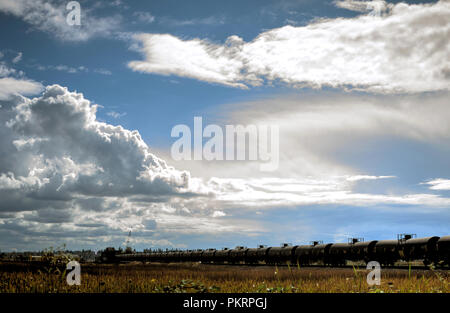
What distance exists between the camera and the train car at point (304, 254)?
5168 centimetres

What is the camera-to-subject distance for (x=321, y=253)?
4972 cm

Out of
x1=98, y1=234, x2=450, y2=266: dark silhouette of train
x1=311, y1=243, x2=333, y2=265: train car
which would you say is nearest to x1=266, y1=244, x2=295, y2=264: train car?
x1=98, y1=234, x2=450, y2=266: dark silhouette of train

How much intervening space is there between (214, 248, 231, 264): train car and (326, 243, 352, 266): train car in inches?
982

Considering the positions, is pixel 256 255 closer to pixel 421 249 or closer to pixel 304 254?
pixel 304 254

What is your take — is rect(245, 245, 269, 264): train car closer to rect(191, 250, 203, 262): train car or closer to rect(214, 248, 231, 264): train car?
rect(214, 248, 231, 264): train car

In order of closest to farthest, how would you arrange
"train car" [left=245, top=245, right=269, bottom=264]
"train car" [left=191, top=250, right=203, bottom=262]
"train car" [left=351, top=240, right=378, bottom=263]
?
"train car" [left=351, top=240, right=378, bottom=263]
"train car" [left=245, top=245, right=269, bottom=264]
"train car" [left=191, top=250, right=203, bottom=262]

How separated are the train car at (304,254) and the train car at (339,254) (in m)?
A: 3.29

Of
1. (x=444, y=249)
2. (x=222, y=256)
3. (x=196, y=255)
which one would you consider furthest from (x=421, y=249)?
(x=196, y=255)

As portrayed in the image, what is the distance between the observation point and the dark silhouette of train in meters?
37.0

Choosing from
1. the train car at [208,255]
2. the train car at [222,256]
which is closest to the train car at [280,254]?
the train car at [222,256]
